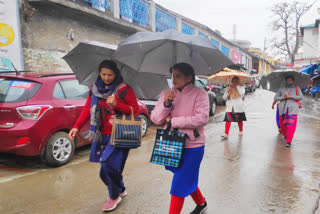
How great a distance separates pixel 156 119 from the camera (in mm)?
2477

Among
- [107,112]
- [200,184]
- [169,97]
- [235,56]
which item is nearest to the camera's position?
[169,97]

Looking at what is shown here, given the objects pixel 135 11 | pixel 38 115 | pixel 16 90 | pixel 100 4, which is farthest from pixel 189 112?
pixel 135 11

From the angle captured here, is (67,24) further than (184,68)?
Yes

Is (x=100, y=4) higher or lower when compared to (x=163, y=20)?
lower

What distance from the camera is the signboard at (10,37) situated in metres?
7.12

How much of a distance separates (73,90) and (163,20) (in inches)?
468

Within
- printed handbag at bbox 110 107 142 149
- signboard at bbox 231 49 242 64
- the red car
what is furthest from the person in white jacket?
signboard at bbox 231 49 242 64

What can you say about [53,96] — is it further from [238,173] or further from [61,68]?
[61,68]

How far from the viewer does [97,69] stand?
309 centimetres

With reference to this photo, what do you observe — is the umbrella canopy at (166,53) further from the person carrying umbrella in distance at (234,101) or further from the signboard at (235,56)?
the signboard at (235,56)

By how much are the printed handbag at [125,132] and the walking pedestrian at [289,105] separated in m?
4.53

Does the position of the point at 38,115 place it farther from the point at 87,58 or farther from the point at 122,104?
the point at 122,104

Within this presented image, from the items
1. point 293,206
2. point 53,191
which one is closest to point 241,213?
point 293,206

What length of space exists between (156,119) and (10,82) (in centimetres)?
300
